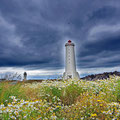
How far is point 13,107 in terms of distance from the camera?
3844 mm

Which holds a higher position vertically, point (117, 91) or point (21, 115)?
point (117, 91)

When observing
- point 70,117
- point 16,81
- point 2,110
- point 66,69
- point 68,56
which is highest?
point 68,56

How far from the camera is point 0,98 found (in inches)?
207

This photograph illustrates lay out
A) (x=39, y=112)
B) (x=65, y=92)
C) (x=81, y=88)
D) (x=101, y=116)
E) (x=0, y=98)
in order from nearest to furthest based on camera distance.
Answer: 1. (x=101, y=116)
2. (x=39, y=112)
3. (x=0, y=98)
4. (x=65, y=92)
5. (x=81, y=88)

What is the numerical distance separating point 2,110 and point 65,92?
10.3 feet

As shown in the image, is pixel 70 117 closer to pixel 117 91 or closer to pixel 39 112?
pixel 39 112

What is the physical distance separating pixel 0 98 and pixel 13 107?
1662 mm

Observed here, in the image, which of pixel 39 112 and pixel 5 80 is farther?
pixel 5 80

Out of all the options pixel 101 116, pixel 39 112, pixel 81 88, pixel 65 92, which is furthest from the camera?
pixel 81 88

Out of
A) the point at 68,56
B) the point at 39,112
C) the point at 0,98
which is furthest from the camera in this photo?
the point at 68,56

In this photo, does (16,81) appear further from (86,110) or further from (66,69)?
(66,69)

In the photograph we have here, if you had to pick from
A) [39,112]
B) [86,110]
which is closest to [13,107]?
[39,112]

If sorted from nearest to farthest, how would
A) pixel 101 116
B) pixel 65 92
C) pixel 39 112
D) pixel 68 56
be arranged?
1. pixel 101 116
2. pixel 39 112
3. pixel 65 92
4. pixel 68 56

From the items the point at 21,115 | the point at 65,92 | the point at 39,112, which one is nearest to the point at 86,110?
the point at 39,112
